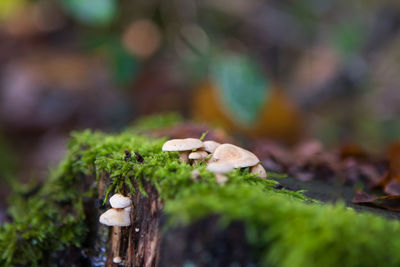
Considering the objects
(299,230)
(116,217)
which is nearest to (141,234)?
(116,217)

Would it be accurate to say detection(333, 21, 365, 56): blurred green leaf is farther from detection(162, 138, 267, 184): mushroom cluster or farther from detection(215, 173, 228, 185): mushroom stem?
detection(215, 173, 228, 185): mushroom stem

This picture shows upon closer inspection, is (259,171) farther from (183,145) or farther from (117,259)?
(117,259)

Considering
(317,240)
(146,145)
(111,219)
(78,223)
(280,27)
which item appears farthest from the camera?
(280,27)

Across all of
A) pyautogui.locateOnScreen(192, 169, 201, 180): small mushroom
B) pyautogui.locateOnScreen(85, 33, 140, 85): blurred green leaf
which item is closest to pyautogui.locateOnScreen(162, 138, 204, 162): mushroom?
pyautogui.locateOnScreen(192, 169, 201, 180): small mushroom

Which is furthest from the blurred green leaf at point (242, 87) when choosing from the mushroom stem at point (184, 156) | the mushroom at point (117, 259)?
the mushroom at point (117, 259)

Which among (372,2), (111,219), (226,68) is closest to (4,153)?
(226,68)

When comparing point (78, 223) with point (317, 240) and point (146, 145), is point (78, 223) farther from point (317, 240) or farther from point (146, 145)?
point (317, 240)

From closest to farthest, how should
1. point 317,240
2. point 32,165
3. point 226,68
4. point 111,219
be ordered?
point 317,240 < point 111,219 < point 226,68 < point 32,165
